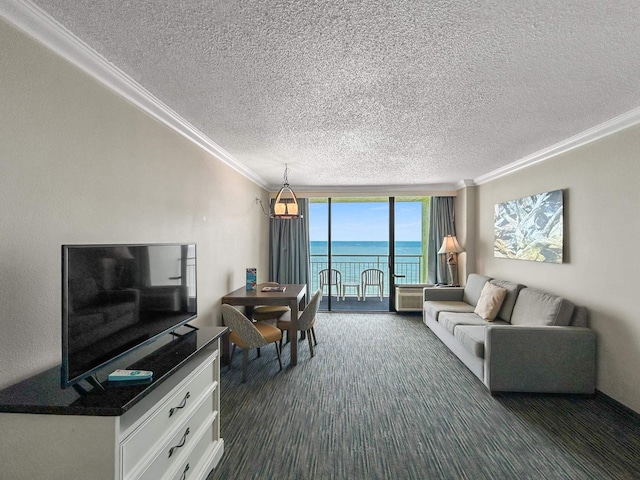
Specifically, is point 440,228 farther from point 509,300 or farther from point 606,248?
point 606,248

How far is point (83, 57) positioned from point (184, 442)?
2.15 meters

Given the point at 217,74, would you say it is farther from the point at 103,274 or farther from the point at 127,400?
the point at 127,400

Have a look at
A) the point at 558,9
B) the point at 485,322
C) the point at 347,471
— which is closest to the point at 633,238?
the point at 485,322

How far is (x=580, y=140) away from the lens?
9.81 feet

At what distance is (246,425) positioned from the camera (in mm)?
2371

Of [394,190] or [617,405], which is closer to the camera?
[617,405]

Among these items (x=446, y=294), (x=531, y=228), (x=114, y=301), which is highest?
(x=531, y=228)

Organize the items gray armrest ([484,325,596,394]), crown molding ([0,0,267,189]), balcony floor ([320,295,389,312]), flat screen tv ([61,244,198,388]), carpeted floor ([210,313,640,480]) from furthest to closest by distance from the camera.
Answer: balcony floor ([320,295,389,312]), gray armrest ([484,325,596,394]), carpeted floor ([210,313,640,480]), crown molding ([0,0,267,189]), flat screen tv ([61,244,198,388])

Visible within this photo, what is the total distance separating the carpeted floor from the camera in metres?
1.93

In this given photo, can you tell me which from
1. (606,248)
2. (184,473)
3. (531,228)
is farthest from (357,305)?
(184,473)

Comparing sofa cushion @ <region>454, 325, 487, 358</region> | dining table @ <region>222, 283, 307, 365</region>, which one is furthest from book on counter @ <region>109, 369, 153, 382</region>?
sofa cushion @ <region>454, 325, 487, 358</region>

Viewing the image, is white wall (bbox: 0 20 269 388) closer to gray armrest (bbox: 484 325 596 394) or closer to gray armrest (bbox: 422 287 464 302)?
gray armrest (bbox: 484 325 596 394)

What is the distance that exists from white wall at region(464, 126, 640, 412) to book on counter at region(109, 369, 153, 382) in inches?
138

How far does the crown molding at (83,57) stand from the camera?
1353 millimetres
